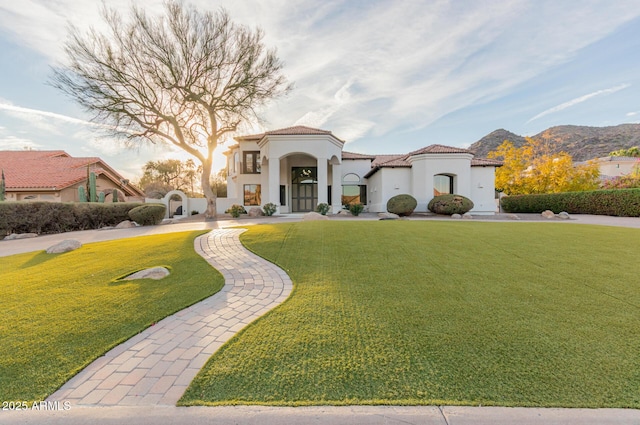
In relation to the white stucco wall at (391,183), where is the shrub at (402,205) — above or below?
below

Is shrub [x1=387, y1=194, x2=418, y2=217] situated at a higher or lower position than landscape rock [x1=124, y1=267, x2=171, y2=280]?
higher

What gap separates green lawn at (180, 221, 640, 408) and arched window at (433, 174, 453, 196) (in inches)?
620

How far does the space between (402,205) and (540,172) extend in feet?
51.1

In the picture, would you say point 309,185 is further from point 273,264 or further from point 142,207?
point 273,264

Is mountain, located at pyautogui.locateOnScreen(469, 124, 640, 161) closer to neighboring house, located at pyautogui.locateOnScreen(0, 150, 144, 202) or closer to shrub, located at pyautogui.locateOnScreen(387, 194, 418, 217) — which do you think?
shrub, located at pyautogui.locateOnScreen(387, 194, 418, 217)

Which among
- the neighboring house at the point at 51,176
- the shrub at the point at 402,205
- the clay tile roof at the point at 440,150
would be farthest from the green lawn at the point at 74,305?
the clay tile roof at the point at 440,150

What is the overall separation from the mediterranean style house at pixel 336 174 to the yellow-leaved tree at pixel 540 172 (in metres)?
6.17

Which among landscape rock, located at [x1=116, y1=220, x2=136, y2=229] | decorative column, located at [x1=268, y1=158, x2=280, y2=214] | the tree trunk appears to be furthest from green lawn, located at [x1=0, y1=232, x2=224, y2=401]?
the tree trunk

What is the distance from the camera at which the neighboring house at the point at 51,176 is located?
755 inches

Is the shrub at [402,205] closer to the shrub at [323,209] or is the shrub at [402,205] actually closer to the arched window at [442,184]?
the arched window at [442,184]

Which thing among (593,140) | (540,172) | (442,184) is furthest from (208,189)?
(593,140)

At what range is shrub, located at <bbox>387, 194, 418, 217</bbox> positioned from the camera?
19.4 meters

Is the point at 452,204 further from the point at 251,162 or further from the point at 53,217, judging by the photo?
the point at 53,217

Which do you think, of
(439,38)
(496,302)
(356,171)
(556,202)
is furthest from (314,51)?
(556,202)
